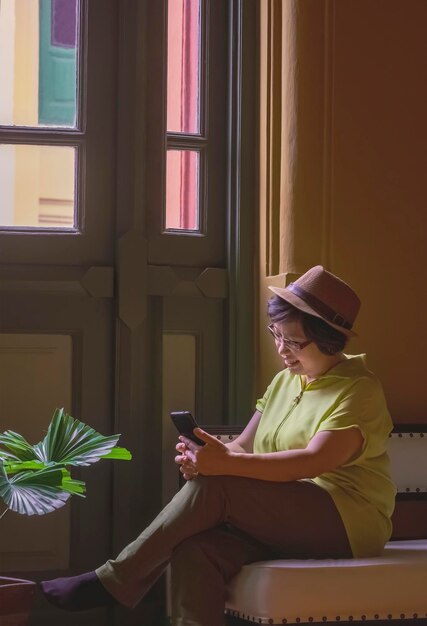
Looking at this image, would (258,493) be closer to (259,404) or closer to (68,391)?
(259,404)

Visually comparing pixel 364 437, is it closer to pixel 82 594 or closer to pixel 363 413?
pixel 363 413

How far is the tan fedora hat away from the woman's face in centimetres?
7

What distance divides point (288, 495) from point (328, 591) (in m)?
0.29

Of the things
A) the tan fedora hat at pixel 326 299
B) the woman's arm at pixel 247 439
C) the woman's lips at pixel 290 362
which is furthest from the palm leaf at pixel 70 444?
the tan fedora hat at pixel 326 299

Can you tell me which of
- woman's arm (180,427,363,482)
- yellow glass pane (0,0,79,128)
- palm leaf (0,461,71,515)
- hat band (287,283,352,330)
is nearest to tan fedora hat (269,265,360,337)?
hat band (287,283,352,330)

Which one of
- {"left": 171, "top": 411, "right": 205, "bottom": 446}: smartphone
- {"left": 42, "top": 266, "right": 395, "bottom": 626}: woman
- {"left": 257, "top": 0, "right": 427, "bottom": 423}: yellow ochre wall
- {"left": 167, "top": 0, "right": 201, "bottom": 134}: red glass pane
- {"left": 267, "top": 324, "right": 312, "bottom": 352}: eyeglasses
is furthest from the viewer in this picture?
{"left": 167, "top": 0, "right": 201, "bottom": 134}: red glass pane

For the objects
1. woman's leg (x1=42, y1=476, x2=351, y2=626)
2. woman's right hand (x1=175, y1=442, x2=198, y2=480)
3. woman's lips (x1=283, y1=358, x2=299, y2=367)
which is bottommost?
woman's leg (x1=42, y1=476, x2=351, y2=626)

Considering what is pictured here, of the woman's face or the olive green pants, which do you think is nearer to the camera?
the olive green pants

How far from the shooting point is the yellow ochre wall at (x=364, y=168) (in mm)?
3332

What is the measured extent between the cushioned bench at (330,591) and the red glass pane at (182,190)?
4.78ft

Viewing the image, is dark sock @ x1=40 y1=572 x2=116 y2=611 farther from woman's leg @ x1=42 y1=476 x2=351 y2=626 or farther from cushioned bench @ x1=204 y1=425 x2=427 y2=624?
cushioned bench @ x1=204 y1=425 x2=427 y2=624

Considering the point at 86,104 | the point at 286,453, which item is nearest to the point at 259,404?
the point at 286,453

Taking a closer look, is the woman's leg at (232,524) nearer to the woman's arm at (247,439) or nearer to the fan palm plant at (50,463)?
the fan palm plant at (50,463)

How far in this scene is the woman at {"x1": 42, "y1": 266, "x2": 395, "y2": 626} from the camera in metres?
2.54
